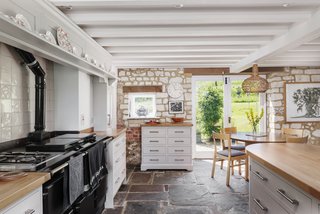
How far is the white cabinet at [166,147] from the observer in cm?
495

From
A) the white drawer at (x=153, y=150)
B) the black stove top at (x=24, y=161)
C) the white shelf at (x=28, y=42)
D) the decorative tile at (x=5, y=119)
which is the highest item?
the white shelf at (x=28, y=42)

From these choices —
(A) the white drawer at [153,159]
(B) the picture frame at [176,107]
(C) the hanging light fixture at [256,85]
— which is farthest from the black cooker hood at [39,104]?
(B) the picture frame at [176,107]

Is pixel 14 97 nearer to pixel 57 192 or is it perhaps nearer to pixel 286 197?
pixel 57 192

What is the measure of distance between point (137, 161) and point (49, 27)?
3868 millimetres

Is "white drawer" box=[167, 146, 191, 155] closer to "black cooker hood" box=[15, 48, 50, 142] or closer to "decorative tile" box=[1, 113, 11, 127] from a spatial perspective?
"black cooker hood" box=[15, 48, 50, 142]

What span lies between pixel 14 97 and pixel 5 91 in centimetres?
14

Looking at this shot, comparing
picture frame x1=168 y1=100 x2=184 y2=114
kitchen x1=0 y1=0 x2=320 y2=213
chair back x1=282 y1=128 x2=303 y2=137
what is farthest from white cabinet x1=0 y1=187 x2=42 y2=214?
picture frame x1=168 y1=100 x2=184 y2=114

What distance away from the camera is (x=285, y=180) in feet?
5.09

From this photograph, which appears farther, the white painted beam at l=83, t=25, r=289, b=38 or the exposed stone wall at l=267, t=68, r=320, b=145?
the exposed stone wall at l=267, t=68, r=320, b=145

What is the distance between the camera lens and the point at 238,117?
5.82 m

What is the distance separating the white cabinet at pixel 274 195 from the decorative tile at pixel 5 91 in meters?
2.30

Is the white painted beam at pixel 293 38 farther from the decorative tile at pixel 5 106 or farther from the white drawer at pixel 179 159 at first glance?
the decorative tile at pixel 5 106

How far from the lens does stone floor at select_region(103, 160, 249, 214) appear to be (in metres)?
3.07

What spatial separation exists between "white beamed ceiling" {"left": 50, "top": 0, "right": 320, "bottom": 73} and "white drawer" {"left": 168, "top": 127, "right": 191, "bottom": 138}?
156 centimetres
